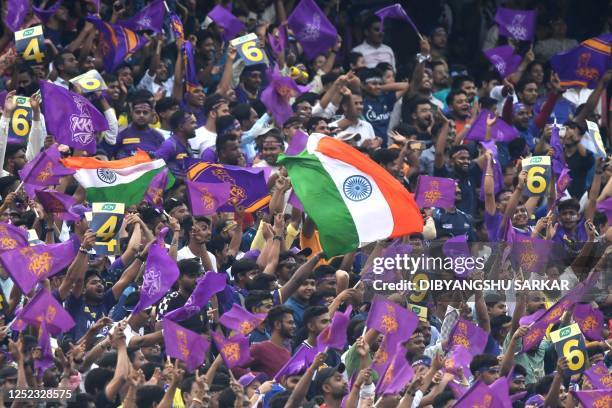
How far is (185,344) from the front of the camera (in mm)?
14805

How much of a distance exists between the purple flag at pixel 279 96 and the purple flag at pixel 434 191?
5.48 ft

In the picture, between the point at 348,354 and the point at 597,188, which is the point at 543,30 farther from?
the point at 348,354

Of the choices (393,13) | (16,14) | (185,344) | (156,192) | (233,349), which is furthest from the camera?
(393,13)

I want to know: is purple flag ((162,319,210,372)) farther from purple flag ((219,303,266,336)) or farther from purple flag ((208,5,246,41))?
purple flag ((208,5,246,41))

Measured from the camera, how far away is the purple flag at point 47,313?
14844 millimetres

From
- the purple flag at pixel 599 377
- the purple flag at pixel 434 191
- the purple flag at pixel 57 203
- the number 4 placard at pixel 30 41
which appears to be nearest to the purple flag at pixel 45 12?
the number 4 placard at pixel 30 41

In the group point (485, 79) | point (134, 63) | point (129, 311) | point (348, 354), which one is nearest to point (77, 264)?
point (129, 311)

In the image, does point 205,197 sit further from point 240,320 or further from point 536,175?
point 536,175

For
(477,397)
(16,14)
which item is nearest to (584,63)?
(16,14)

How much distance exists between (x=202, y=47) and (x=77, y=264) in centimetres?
495

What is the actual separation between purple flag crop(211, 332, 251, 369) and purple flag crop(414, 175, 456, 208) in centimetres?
302

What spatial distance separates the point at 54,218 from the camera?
A: 16.5 m

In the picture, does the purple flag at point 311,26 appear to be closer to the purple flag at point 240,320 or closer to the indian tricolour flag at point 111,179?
the indian tricolour flag at point 111,179

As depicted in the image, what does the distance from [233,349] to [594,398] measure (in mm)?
2430
